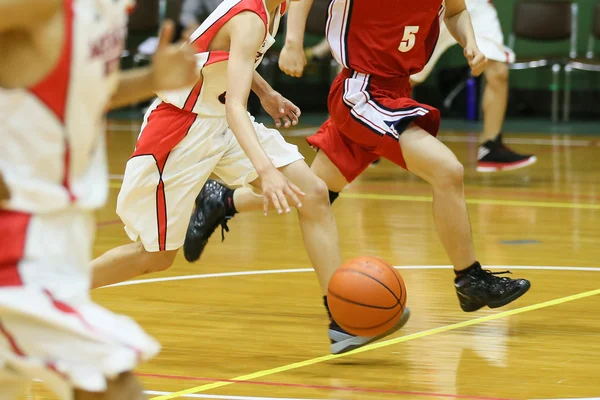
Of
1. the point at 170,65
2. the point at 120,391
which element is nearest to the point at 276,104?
the point at 170,65

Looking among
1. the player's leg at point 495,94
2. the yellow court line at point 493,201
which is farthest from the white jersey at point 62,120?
the player's leg at point 495,94

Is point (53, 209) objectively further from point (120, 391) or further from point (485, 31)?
point (485, 31)

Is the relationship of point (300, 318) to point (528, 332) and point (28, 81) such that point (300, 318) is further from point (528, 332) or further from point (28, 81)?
point (28, 81)

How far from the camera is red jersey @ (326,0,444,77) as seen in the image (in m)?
4.84

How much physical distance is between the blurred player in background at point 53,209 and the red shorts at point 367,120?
2308mm

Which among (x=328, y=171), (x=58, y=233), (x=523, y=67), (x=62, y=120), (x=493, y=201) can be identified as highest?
(x=62, y=120)

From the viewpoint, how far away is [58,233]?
7.85 ft

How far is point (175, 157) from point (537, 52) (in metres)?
9.65

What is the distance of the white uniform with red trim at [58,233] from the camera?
2.31 m

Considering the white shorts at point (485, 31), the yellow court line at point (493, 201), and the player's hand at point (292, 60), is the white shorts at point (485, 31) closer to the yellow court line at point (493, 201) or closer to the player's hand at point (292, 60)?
the yellow court line at point (493, 201)

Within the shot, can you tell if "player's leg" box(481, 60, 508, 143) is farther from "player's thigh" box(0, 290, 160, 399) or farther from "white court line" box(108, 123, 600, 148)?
"player's thigh" box(0, 290, 160, 399)

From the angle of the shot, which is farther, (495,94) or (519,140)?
(519,140)

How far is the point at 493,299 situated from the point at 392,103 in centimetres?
86

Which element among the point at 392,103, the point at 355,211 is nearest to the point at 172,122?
the point at 392,103
